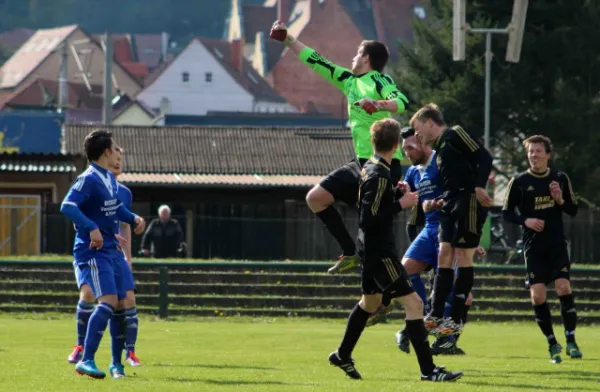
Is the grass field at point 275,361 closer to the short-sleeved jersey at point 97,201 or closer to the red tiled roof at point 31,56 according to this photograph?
the short-sleeved jersey at point 97,201

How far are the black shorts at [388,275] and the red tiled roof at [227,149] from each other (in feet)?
119

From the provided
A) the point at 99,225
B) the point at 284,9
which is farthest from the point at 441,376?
the point at 284,9

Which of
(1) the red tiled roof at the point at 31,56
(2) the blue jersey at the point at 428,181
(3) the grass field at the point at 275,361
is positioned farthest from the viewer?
(1) the red tiled roof at the point at 31,56

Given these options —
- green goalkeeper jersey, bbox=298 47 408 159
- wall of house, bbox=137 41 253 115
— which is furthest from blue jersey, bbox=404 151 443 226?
wall of house, bbox=137 41 253 115

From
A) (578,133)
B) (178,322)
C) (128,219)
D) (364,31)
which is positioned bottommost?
(178,322)

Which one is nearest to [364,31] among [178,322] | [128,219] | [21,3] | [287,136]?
[21,3]

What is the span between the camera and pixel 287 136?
51719 mm

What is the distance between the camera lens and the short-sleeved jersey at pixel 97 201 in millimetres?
11828

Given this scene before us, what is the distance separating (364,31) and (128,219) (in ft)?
451

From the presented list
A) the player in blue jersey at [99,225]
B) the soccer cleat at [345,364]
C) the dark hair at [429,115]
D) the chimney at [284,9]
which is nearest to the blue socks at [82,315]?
the player in blue jersey at [99,225]

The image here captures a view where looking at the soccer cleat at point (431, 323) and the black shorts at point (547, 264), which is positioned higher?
the black shorts at point (547, 264)

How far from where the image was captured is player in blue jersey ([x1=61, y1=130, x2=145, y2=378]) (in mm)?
11688

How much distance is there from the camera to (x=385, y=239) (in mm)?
11352

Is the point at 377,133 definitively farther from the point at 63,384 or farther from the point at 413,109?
the point at 413,109
